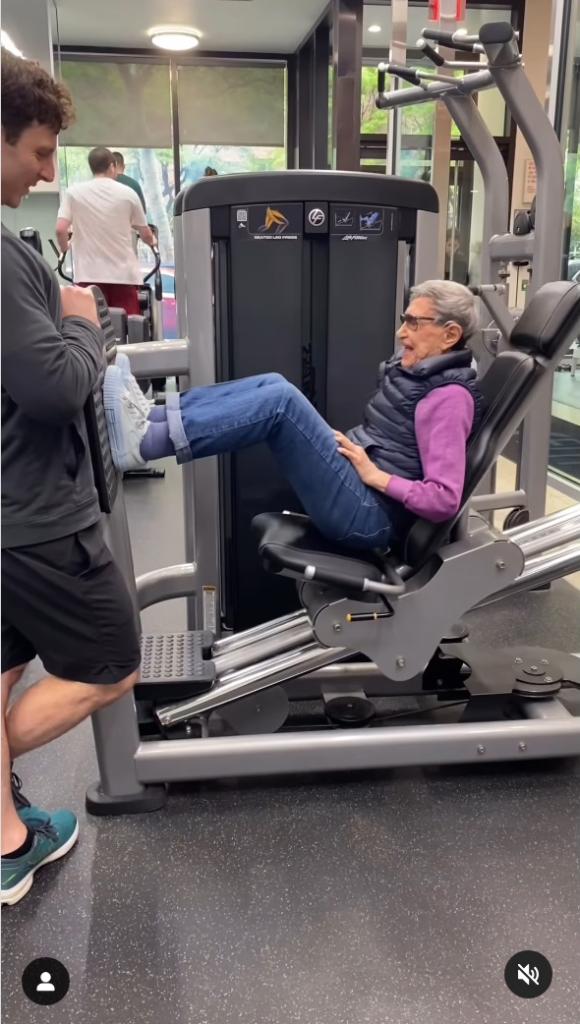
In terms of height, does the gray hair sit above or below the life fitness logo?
below

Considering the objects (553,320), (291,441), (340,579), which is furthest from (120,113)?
(340,579)

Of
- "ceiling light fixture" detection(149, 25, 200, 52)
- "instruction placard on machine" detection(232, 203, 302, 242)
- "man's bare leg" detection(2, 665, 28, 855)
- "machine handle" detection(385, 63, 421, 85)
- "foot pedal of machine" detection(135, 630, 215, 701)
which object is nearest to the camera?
"man's bare leg" detection(2, 665, 28, 855)

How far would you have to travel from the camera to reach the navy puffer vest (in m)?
1.99

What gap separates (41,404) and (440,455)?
0.91 meters

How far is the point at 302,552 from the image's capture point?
1959 millimetres

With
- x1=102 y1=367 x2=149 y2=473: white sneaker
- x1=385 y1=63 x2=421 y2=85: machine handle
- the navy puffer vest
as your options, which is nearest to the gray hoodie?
x1=102 y1=367 x2=149 y2=473: white sneaker

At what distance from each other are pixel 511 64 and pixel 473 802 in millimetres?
2270

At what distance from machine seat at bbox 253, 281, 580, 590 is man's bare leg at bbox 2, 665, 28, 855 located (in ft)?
1.97

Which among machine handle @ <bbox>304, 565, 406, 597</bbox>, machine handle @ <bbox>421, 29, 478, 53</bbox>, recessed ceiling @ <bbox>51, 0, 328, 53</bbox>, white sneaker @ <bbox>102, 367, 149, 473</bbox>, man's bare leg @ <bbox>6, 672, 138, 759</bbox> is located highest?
recessed ceiling @ <bbox>51, 0, 328, 53</bbox>

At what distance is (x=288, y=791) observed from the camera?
2068 millimetres

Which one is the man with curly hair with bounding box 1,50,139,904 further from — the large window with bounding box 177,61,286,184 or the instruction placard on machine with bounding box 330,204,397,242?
the large window with bounding box 177,61,286,184

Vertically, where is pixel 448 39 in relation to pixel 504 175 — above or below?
above

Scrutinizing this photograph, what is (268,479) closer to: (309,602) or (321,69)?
(309,602)

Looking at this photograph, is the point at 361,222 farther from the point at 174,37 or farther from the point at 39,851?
the point at 174,37
